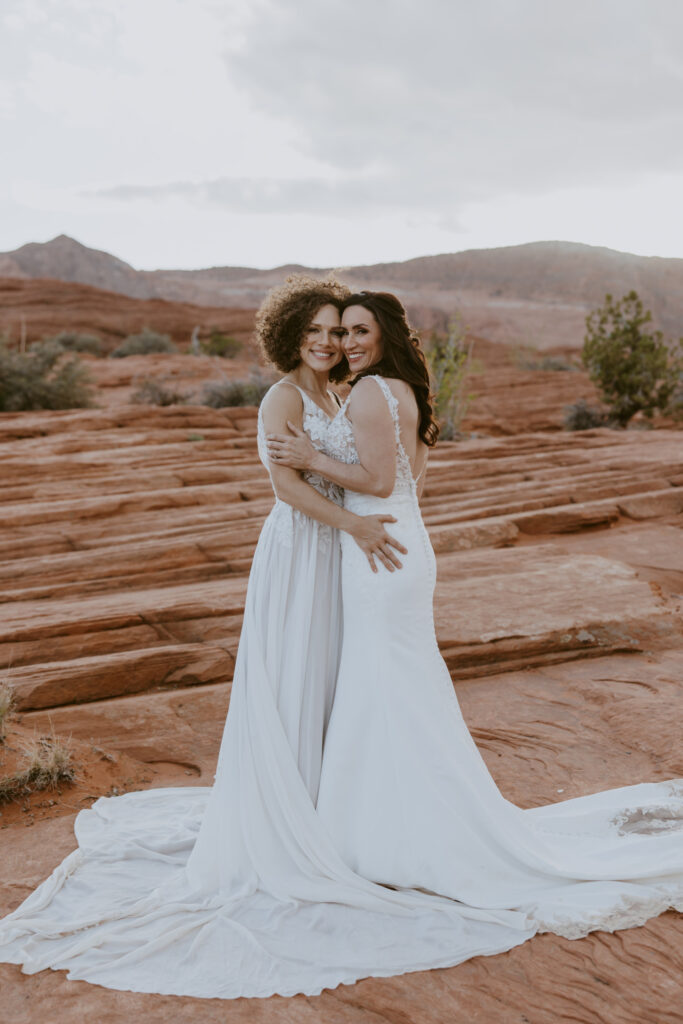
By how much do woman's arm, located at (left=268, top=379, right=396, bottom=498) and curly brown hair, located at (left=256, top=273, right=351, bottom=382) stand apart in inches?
14.3

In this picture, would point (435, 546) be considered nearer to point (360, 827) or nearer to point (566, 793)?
point (566, 793)

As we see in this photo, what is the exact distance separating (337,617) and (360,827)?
86cm

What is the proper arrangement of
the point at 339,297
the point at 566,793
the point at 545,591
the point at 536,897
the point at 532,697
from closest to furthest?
the point at 536,897 → the point at 339,297 → the point at 566,793 → the point at 532,697 → the point at 545,591

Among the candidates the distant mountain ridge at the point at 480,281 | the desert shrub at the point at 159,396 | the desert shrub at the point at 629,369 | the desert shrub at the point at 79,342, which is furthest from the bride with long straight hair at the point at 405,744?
the distant mountain ridge at the point at 480,281

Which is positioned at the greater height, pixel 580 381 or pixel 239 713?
pixel 580 381

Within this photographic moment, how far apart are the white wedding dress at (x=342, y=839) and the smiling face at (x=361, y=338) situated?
0.18 metres

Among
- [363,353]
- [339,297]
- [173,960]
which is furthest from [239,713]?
[339,297]

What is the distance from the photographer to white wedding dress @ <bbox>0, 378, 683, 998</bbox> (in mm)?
3023

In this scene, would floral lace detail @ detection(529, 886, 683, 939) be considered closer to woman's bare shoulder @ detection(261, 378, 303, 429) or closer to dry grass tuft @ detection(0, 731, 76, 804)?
woman's bare shoulder @ detection(261, 378, 303, 429)

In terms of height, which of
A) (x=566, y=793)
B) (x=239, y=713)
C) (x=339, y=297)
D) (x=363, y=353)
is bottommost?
(x=566, y=793)

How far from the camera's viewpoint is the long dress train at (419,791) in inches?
128

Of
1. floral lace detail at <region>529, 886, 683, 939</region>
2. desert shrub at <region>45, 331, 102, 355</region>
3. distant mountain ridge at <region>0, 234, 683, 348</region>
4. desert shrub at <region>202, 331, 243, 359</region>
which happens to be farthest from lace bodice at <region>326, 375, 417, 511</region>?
distant mountain ridge at <region>0, 234, 683, 348</region>

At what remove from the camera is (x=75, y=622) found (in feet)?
19.6

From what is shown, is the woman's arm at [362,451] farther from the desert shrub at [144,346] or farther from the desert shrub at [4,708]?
the desert shrub at [144,346]
